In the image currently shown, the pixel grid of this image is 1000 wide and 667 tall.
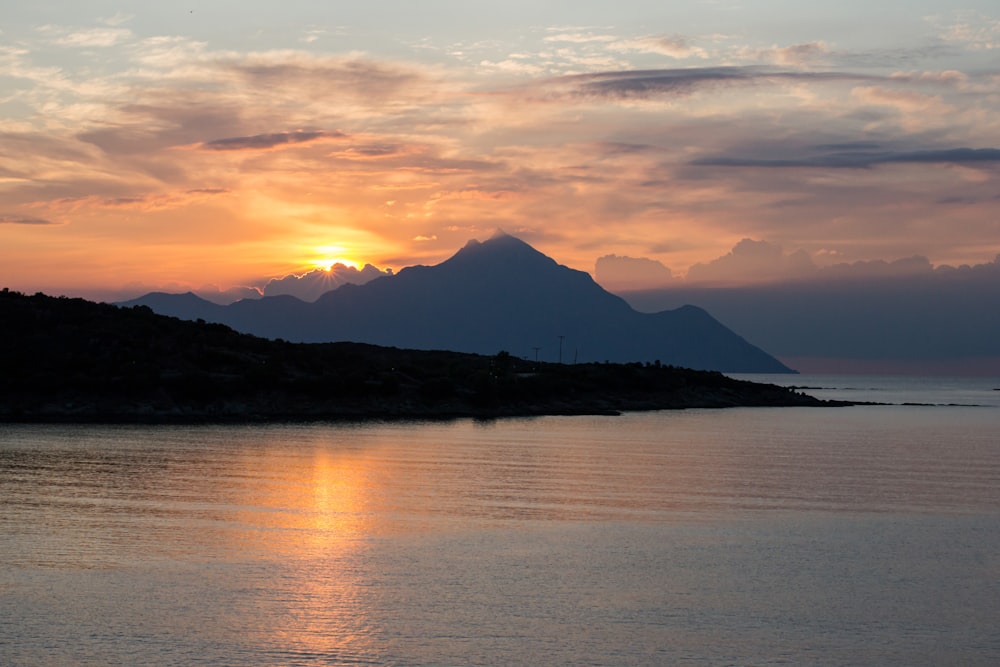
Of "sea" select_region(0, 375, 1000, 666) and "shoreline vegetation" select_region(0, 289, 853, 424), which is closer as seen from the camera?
"sea" select_region(0, 375, 1000, 666)

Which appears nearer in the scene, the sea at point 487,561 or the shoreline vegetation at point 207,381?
the sea at point 487,561

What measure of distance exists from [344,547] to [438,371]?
139 meters

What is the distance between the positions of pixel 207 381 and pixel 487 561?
9989 cm

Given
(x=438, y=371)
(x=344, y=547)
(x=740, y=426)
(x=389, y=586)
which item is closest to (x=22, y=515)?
(x=344, y=547)

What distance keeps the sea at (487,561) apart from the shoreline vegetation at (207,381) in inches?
1916

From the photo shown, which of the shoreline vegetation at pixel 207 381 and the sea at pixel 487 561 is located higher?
the shoreline vegetation at pixel 207 381

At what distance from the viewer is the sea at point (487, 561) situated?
85.9 feet

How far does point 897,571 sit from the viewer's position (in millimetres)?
36062

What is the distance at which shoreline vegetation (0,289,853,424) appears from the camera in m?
120

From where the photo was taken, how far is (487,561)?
118 feet

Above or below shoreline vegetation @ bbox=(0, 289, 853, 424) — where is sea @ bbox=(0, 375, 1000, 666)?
below

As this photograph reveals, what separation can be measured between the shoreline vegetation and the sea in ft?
160

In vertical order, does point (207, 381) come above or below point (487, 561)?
above

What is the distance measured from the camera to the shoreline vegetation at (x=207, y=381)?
395 ft
